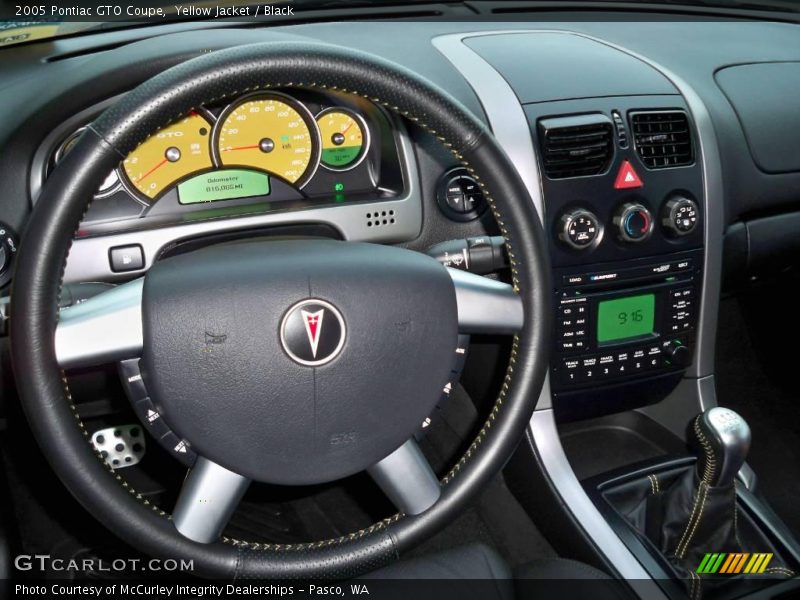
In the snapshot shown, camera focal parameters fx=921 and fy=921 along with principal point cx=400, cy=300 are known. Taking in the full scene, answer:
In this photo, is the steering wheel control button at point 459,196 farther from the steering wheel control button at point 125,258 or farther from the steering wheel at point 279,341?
the steering wheel control button at point 125,258

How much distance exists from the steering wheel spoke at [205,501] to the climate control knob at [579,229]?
855 mm

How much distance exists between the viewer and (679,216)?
1.85m

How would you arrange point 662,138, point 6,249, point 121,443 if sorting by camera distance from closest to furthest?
point 6,249
point 662,138
point 121,443

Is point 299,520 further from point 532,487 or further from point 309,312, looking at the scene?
point 309,312

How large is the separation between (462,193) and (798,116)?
36.9 inches

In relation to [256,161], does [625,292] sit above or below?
below

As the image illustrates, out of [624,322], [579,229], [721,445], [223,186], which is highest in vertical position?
[223,186]

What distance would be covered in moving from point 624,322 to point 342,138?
0.70m

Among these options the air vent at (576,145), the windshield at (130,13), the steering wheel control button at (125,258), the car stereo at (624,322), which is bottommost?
the car stereo at (624,322)

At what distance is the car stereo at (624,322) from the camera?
6.02 ft

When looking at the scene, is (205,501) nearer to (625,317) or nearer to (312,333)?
(312,333)

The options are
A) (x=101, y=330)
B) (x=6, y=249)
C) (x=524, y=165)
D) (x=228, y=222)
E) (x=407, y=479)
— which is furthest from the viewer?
(x=524, y=165)

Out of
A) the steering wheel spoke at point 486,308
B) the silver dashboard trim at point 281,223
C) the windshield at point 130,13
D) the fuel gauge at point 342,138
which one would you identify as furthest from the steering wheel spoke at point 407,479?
the windshield at point 130,13

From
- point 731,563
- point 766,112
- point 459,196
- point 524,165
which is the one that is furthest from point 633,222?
point 731,563
